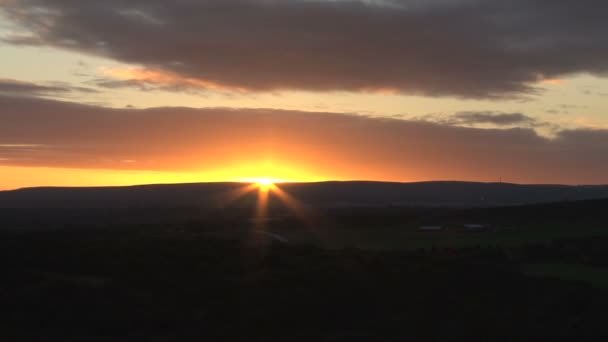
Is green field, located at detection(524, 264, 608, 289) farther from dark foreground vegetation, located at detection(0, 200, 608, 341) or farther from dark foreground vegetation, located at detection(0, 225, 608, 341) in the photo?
dark foreground vegetation, located at detection(0, 225, 608, 341)

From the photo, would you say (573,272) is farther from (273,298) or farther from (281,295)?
(273,298)

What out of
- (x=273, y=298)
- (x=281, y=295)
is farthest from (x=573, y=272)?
(x=273, y=298)

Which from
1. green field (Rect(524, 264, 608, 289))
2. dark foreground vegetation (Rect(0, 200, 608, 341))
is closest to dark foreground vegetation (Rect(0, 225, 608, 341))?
dark foreground vegetation (Rect(0, 200, 608, 341))

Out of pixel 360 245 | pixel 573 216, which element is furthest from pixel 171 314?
pixel 573 216

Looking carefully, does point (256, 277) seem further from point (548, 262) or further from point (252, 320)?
point (548, 262)

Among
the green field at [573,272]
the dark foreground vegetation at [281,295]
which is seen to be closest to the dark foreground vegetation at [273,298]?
the dark foreground vegetation at [281,295]

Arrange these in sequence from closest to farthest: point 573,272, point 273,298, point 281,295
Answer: point 273,298
point 281,295
point 573,272

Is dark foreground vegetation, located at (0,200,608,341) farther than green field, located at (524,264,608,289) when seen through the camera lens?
No

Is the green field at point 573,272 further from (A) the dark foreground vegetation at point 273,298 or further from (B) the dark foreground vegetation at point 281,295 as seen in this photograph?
(A) the dark foreground vegetation at point 273,298

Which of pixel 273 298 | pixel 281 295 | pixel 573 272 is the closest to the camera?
pixel 273 298
